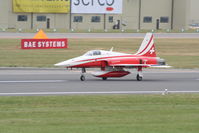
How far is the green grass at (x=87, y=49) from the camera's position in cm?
4081

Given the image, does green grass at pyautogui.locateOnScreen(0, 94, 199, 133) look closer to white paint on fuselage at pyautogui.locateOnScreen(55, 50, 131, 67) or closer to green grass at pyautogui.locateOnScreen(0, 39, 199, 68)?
white paint on fuselage at pyautogui.locateOnScreen(55, 50, 131, 67)

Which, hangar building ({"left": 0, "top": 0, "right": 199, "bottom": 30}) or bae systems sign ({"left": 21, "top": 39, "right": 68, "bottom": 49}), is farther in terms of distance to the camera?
hangar building ({"left": 0, "top": 0, "right": 199, "bottom": 30})

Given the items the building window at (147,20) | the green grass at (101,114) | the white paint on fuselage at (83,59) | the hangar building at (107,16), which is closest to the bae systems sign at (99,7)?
the hangar building at (107,16)

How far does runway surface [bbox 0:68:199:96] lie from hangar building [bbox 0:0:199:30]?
50909 mm

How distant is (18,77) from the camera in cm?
3050

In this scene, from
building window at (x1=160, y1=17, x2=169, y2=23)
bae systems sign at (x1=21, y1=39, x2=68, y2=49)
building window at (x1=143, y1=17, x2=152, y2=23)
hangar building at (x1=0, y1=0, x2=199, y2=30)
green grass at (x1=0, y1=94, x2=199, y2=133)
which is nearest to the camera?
green grass at (x1=0, y1=94, x2=199, y2=133)

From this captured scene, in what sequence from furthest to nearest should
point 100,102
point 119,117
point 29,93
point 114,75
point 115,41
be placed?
point 115,41, point 114,75, point 29,93, point 100,102, point 119,117

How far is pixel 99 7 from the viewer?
87000mm

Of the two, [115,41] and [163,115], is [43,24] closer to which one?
[115,41]

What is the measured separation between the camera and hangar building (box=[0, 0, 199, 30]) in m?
85.6

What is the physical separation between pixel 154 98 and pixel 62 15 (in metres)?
65.6

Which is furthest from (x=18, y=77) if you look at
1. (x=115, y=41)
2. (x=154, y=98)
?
(x=115, y=41)

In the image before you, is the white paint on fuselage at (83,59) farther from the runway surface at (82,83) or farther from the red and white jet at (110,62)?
the runway surface at (82,83)

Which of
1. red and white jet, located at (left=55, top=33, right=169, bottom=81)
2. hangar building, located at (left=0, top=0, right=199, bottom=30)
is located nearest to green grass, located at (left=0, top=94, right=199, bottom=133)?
red and white jet, located at (left=55, top=33, right=169, bottom=81)
